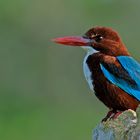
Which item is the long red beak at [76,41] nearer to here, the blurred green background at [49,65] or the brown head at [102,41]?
the brown head at [102,41]

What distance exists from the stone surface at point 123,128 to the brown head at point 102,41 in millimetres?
1404

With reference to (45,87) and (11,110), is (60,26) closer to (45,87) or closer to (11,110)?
(45,87)

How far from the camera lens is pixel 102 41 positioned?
8656 millimetres

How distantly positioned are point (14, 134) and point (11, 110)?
2.21ft

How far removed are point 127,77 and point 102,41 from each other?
44 centimetres

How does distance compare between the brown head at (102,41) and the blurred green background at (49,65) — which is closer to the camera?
the brown head at (102,41)

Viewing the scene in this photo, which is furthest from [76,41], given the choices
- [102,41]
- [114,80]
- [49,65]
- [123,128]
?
[49,65]

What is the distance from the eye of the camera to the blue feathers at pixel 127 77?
326 inches

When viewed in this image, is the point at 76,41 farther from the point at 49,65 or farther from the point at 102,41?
the point at 49,65

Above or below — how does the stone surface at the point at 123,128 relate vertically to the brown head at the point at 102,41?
below

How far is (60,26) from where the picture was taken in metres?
19.6

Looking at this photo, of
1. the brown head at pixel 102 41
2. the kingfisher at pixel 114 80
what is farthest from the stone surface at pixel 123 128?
the brown head at pixel 102 41

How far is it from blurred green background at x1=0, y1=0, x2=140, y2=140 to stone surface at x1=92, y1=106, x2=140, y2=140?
643 centimetres

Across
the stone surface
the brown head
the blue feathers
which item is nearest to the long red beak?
the brown head
